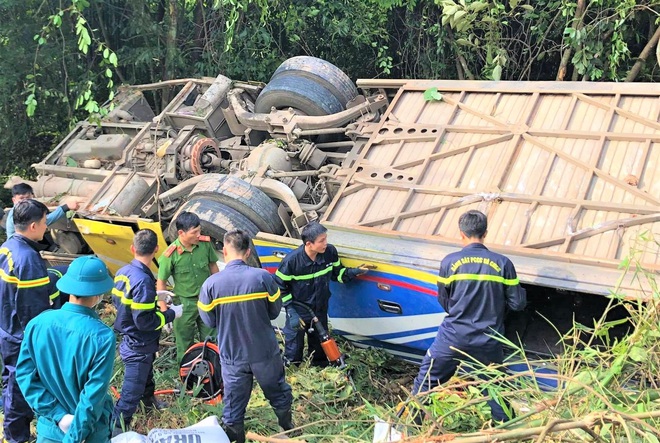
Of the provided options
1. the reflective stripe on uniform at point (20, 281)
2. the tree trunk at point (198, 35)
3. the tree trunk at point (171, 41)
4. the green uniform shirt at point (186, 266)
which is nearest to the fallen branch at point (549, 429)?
the reflective stripe on uniform at point (20, 281)

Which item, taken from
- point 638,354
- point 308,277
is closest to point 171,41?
point 308,277

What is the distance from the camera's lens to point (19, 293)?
12.1ft

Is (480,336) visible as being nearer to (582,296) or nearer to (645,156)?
(582,296)

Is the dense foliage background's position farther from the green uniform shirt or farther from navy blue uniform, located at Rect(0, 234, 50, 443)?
navy blue uniform, located at Rect(0, 234, 50, 443)

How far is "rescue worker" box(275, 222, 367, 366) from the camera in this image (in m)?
4.39

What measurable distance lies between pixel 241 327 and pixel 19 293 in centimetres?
134

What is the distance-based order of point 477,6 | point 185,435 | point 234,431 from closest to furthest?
point 185,435 → point 234,431 → point 477,6

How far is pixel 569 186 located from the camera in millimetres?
4391

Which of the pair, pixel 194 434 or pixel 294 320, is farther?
pixel 294 320

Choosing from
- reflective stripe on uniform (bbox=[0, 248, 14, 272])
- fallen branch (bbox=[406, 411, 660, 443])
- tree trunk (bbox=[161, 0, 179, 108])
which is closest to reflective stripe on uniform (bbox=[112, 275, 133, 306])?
reflective stripe on uniform (bbox=[0, 248, 14, 272])

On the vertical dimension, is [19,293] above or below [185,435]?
above

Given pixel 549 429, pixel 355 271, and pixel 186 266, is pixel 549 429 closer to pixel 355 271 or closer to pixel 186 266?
pixel 355 271

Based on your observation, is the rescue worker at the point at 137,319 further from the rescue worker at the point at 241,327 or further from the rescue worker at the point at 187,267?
the rescue worker at the point at 187,267

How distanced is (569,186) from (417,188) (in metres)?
1.08
